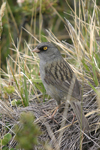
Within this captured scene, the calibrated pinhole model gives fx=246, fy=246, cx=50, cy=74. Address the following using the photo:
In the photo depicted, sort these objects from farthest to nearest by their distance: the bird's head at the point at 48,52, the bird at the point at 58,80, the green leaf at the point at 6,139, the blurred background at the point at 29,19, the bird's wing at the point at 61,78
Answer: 1. the blurred background at the point at 29,19
2. the bird's head at the point at 48,52
3. the bird's wing at the point at 61,78
4. the bird at the point at 58,80
5. the green leaf at the point at 6,139

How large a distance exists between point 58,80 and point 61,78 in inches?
1.6

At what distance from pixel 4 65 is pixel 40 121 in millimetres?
2694

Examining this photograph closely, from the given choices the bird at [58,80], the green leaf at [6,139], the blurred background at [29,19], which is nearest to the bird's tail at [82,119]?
the bird at [58,80]

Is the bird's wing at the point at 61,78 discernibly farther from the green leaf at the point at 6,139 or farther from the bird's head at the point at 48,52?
the green leaf at the point at 6,139

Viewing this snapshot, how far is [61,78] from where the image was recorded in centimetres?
274

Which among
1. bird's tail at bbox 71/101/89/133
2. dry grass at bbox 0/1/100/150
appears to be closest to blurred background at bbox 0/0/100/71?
dry grass at bbox 0/1/100/150

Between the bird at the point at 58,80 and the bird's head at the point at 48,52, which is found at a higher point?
the bird's head at the point at 48,52

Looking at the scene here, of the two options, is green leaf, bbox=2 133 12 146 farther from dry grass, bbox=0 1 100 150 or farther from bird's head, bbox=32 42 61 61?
bird's head, bbox=32 42 61 61

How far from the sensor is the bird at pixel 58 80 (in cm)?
254

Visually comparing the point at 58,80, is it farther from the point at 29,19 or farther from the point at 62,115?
the point at 29,19

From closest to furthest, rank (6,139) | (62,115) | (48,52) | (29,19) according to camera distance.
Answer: (6,139)
(62,115)
(48,52)
(29,19)

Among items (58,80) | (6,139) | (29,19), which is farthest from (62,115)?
(29,19)

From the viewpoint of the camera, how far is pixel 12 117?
264 cm

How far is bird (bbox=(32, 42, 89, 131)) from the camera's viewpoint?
2.54m
